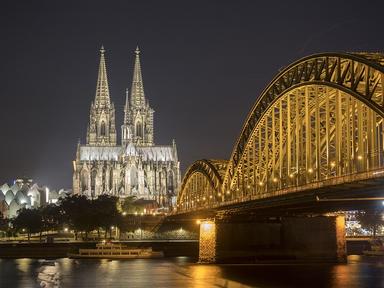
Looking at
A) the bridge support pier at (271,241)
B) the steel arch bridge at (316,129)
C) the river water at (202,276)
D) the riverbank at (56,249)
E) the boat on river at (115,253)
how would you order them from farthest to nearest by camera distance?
the riverbank at (56,249) → the boat on river at (115,253) → the bridge support pier at (271,241) → the river water at (202,276) → the steel arch bridge at (316,129)

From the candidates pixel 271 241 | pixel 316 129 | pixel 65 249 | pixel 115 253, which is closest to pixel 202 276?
pixel 271 241

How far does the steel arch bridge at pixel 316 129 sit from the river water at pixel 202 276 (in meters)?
8.32

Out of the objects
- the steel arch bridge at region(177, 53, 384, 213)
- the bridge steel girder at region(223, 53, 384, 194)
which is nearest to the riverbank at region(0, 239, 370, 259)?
the steel arch bridge at region(177, 53, 384, 213)

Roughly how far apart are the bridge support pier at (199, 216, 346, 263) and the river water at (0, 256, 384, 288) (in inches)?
103

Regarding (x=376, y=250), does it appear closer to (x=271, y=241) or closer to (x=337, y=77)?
(x=271, y=241)

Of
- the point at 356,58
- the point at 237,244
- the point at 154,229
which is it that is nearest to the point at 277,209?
the point at 237,244

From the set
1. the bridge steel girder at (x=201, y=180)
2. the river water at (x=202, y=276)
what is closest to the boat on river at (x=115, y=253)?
the bridge steel girder at (x=201, y=180)

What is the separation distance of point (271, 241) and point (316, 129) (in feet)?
114

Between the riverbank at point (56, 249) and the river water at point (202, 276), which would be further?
the riverbank at point (56, 249)

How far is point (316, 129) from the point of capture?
70688 millimetres

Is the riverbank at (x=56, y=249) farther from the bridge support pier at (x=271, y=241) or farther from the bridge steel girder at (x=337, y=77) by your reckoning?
the bridge steel girder at (x=337, y=77)

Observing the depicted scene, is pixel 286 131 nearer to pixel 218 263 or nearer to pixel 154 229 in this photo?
pixel 218 263

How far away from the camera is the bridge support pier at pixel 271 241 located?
9894 cm

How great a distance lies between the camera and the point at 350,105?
65188mm
